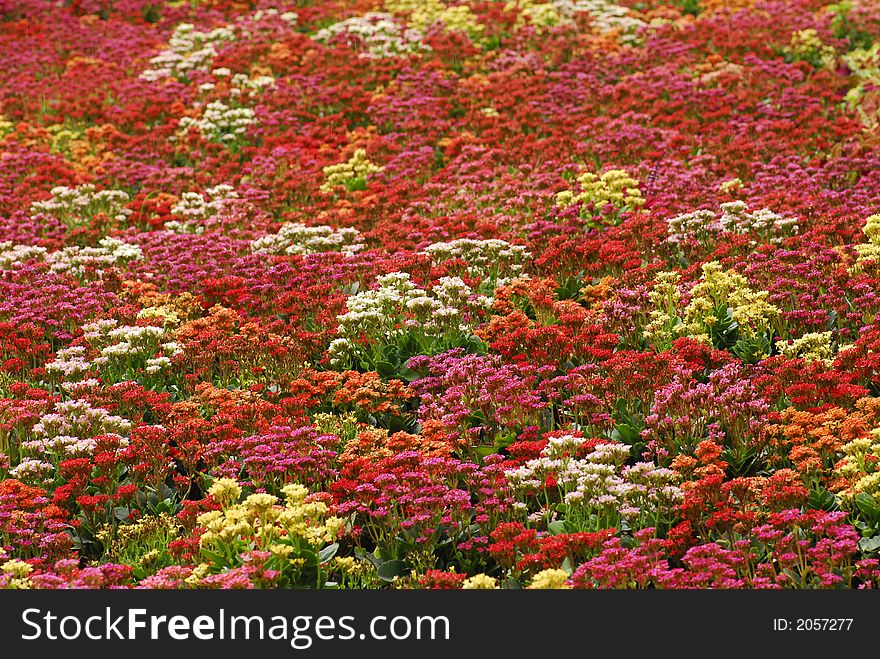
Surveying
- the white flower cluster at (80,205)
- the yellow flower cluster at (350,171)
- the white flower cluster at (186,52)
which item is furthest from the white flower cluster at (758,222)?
the white flower cluster at (186,52)

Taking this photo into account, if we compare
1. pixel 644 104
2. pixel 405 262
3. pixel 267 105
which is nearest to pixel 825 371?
pixel 405 262

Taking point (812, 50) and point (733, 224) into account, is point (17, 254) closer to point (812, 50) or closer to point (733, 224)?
point (733, 224)

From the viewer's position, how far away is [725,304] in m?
11.1

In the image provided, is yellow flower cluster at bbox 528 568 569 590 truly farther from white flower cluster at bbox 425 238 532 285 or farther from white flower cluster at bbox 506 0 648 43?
white flower cluster at bbox 506 0 648 43

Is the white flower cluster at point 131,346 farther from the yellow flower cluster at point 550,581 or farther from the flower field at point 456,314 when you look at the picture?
the yellow flower cluster at point 550,581

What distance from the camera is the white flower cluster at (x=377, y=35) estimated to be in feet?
68.8

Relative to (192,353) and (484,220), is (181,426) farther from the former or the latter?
(484,220)

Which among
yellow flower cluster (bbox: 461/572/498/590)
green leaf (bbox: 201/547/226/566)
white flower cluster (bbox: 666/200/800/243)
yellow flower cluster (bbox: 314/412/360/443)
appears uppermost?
white flower cluster (bbox: 666/200/800/243)

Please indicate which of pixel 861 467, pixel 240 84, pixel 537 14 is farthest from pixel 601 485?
pixel 537 14

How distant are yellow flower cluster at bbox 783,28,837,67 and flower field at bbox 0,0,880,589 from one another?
5 cm

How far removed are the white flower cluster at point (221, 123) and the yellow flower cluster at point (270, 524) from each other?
10.9m

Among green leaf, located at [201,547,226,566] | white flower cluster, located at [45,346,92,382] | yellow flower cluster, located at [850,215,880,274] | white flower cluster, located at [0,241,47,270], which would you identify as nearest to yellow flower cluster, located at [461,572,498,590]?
green leaf, located at [201,547,226,566]

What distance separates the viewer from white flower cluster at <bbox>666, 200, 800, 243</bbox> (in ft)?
40.8

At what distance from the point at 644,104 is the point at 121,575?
1197 centimetres
